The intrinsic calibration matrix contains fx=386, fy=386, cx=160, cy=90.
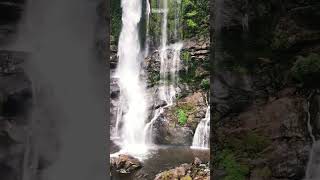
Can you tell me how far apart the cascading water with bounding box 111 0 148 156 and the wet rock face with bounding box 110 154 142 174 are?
314 cm

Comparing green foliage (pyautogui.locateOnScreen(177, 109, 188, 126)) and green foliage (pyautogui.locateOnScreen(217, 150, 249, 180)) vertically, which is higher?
green foliage (pyautogui.locateOnScreen(217, 150, 249, 180))

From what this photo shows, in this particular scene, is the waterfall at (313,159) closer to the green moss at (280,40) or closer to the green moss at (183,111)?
the green moss at (280,40)

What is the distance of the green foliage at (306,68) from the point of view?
67.6 inches

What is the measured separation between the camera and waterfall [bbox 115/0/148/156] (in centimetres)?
1453

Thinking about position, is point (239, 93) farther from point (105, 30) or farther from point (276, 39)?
point (105, 30)


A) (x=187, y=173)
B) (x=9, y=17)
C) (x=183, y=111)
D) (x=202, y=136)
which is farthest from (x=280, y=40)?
(x=183, y=111)

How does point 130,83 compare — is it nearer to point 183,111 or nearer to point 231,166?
point 183,111

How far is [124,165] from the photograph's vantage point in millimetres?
10125

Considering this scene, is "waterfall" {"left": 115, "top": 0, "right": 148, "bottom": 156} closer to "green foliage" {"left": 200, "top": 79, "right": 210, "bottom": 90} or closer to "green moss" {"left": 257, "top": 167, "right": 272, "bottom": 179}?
"green foliage" {"left": 200, "top": 79, "right": 210, "bottom": 90}

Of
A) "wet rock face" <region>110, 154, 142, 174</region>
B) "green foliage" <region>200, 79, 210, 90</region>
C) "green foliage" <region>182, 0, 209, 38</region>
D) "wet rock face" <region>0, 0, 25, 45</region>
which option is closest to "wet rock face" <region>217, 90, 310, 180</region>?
"wet rock face" <region>0, 0, 25, 45</region>

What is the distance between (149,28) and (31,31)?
1482 cm

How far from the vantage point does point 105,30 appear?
1938 millimetres

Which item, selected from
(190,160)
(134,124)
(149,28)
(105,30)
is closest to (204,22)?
(149,28)

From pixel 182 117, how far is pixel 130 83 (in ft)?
10.3
